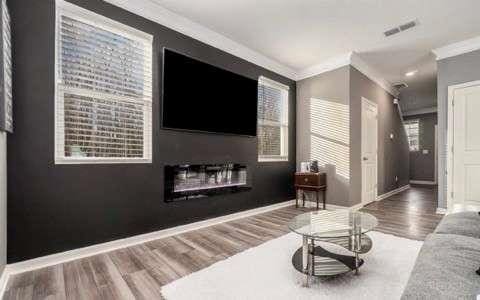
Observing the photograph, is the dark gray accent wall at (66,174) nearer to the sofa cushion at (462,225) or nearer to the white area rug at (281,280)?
the white area rug at (281,280)

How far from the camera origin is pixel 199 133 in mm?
3244

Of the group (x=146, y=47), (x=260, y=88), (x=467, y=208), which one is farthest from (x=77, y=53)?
(x=467, y=208)

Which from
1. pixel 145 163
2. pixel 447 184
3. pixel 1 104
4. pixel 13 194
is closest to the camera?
pixel 1 104

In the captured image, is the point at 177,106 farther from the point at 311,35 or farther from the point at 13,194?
the point at 311,35

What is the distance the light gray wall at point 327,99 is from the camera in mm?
4145

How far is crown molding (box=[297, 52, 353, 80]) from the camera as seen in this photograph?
4.10 m

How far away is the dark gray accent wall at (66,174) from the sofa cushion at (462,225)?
2.57 m

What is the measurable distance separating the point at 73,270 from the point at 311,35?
4005mm

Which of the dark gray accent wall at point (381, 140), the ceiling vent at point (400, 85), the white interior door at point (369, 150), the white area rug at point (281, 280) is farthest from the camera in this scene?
the ceiling vent at point (400, 85)

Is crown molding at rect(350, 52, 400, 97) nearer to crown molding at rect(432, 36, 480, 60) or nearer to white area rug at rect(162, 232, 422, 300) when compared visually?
crown molding at rect(432, 36, 480, 60)

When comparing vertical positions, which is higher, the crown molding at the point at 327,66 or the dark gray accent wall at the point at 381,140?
the crown molding at the point at 327,66

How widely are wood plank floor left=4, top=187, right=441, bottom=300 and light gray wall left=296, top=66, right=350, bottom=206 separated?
91 cm

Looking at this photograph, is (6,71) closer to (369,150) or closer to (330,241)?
A: (330,241)

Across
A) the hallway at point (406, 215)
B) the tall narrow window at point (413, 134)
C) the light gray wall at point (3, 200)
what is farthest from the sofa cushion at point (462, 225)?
the tall narrow window at point (413, 134)
